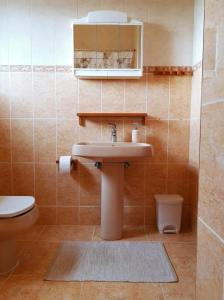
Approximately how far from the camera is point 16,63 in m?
2.19

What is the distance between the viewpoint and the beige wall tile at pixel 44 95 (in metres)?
2.21

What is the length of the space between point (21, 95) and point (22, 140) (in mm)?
418

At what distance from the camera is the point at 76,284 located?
4.76ft

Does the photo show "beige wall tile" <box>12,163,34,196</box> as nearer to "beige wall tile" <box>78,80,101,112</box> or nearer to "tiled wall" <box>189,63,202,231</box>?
"beige wall tile" <box>78,80,101,112</box>

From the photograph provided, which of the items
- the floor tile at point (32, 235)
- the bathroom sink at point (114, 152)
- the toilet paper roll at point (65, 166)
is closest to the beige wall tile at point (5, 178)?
the floor tile at point (32, 235)

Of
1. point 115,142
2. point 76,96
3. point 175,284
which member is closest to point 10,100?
point 76,96

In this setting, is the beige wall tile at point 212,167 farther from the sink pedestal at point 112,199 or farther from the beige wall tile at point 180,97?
the beige wall tile at point 180,97

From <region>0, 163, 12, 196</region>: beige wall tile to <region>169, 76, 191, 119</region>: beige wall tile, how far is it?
5.32 ft

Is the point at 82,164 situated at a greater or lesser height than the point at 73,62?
lesser

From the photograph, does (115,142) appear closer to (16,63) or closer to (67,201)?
(67,201)

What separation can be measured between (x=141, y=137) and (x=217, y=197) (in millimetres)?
1806

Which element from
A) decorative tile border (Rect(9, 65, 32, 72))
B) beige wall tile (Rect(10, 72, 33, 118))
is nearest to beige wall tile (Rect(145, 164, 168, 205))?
beige wall tile (Rect(10, 72, 33, 118))

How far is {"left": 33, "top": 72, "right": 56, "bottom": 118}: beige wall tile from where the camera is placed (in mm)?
2211

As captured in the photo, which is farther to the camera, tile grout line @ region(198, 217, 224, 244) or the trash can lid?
the trash can lid
